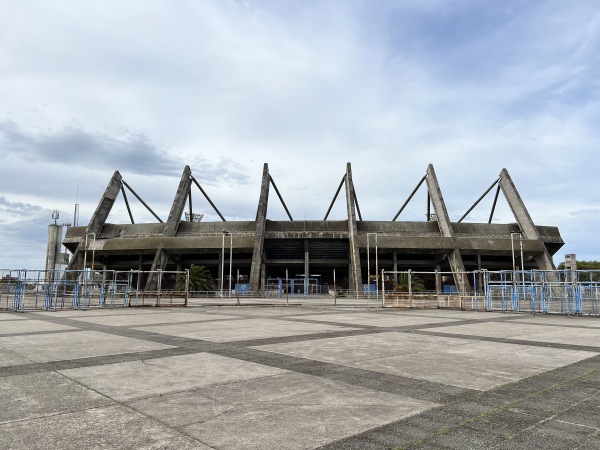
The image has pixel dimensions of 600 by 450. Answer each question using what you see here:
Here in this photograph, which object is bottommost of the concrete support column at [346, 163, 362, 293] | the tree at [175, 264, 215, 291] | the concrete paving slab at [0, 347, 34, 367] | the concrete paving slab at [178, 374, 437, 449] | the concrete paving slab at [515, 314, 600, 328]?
the concrete paving slab at [515, 314, 600, 328]

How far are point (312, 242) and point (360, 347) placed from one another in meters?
54.6

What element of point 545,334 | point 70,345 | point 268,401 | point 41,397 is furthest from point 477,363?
point 70,345

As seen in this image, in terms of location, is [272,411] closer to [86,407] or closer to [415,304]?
[86,407]

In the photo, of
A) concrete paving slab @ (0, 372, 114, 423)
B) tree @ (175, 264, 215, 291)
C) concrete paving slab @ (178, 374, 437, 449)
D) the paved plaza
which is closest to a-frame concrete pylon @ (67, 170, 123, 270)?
tree @ (175, 264, 215, 291)

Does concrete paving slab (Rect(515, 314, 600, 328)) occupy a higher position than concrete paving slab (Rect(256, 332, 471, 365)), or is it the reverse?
concrete paving slab (Rect(256, 332, 471, 365))

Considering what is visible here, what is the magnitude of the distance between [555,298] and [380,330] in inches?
646

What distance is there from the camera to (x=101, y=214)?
→ 66500mm

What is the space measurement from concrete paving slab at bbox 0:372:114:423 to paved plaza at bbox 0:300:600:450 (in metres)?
0.02

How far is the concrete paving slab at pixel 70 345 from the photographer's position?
29.3ft

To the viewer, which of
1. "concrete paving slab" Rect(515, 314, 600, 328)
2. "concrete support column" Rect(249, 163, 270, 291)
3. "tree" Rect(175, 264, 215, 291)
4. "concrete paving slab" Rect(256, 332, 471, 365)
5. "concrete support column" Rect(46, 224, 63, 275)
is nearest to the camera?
"concrete paving slab" Rect(256, 332, 471, 365)

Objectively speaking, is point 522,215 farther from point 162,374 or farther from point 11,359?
point 11,359

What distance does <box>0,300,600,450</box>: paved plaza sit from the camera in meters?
4.17

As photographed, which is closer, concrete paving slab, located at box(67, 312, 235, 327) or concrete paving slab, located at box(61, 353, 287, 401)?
concrete paving slab, located at box(61, 353, 287, 401)

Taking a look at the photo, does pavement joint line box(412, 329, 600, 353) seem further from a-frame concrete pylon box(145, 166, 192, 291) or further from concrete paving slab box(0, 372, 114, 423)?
a-frame concrete pylon box(145, 166, 192, 291)
